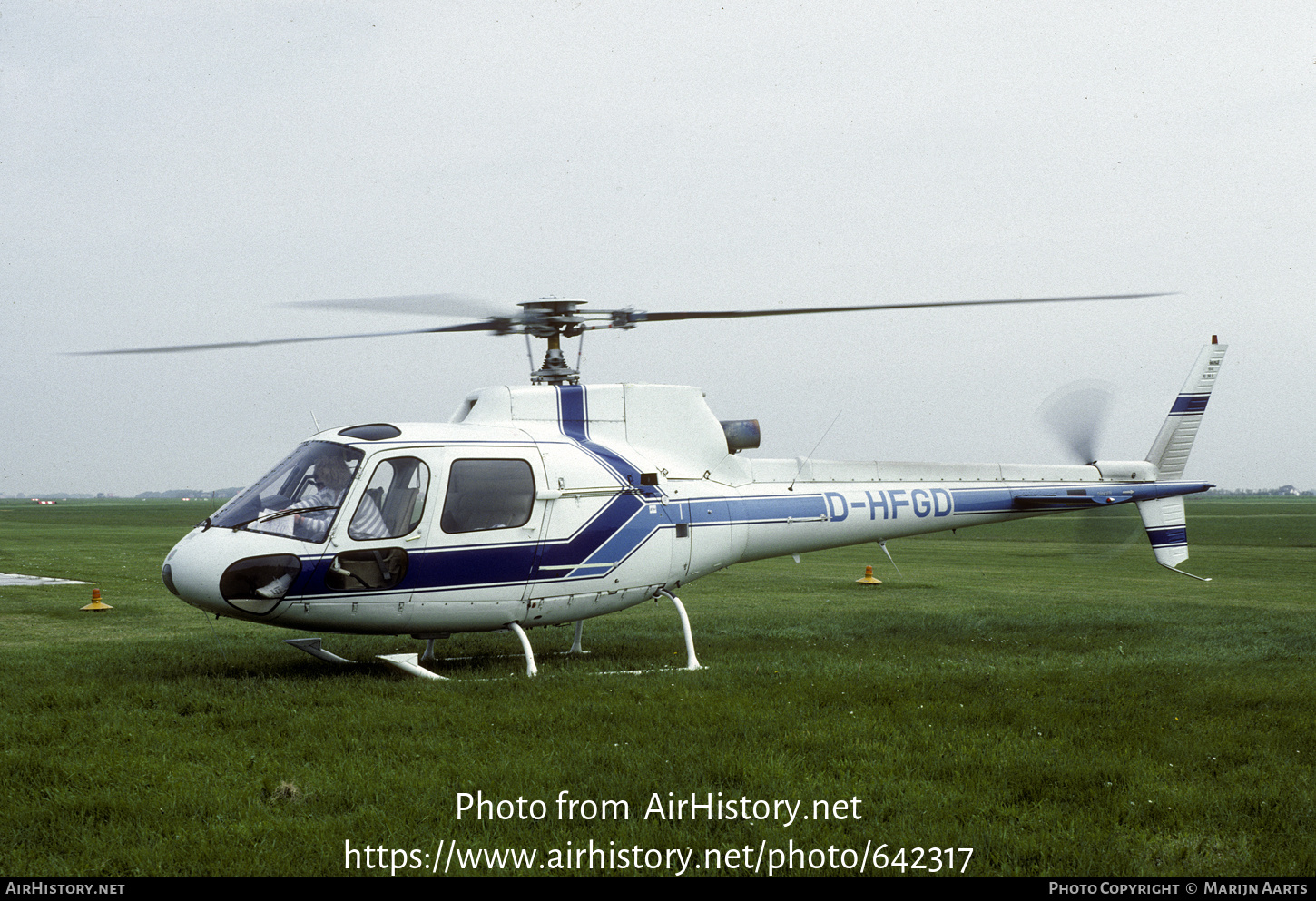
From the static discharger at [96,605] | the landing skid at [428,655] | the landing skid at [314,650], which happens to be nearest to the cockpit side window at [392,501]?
the landing skid at [428,655]

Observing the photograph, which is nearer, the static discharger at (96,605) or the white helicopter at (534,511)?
the white helicopter at (534,511)

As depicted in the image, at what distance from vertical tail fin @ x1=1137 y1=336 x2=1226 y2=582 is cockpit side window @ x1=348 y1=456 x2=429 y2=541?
33.8 feet

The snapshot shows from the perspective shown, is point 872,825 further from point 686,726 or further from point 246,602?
point 246,602

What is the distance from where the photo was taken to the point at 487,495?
1036 centimetres

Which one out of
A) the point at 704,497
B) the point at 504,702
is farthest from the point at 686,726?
the point at 704,497

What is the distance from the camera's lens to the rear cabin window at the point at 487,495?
33.3 feet

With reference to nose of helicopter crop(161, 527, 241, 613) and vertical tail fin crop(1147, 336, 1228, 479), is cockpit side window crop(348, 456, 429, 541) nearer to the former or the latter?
nose of helicopter crop(161, 527, 241, 613)

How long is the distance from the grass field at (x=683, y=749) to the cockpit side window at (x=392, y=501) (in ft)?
4.70

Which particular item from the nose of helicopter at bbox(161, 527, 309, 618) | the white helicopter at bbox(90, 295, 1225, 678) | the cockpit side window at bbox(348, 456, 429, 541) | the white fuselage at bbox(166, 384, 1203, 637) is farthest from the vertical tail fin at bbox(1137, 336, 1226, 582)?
the nose of helicopter at bbox(161, 527, 309, 618)

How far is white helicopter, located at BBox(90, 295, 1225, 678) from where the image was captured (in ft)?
31.6

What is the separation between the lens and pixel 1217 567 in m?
29.9

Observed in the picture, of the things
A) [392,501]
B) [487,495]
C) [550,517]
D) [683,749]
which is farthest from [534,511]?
[683,749]

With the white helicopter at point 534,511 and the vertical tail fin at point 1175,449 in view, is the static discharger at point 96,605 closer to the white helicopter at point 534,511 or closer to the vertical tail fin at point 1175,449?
the white helicopter at point 534,511

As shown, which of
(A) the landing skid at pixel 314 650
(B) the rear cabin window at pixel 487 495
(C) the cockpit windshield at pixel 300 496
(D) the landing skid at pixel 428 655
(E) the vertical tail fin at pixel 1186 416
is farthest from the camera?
(E) the vertical tail fin at pixel 1186 416
